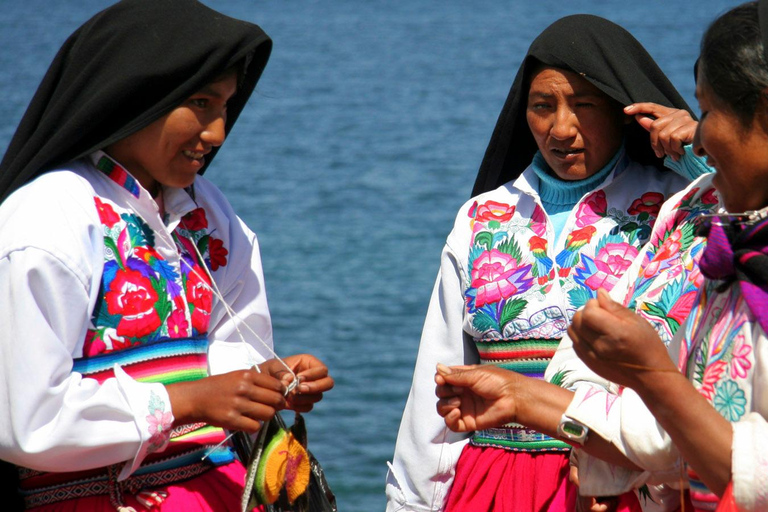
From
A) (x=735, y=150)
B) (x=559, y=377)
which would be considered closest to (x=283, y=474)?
(x=559, y=377)

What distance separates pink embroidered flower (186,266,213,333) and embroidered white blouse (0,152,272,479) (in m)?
0.30

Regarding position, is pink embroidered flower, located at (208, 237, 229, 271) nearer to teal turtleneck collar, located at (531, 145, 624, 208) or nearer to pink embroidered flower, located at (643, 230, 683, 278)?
teal turtleneck collar, located at (531, 145, 624, 208)

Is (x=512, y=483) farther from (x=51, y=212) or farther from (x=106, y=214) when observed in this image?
(x=51, y=212)

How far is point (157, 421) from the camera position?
263 centimetres

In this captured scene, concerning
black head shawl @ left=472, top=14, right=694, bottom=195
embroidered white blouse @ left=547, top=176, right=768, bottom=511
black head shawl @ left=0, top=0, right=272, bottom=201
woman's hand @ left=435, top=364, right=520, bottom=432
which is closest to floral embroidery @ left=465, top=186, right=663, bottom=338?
black head shawl @ left=472, top=14, right=694, bottom=195

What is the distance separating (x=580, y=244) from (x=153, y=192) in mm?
1226

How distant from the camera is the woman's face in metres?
3.38

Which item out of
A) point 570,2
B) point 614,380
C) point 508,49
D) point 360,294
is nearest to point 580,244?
point 614,380

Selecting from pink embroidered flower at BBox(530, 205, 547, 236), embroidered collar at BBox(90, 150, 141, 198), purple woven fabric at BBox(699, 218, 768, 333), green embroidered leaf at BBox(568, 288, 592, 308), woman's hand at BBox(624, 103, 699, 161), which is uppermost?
purple woven fabric at BBox(699, 218, 768, 333)

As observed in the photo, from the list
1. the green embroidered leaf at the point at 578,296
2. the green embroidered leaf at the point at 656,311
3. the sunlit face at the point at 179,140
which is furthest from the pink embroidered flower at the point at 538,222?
the sunlit face at the point at 179,140

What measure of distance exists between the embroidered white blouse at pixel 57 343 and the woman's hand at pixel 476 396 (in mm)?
650

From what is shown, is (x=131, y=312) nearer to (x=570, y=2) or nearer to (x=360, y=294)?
(x=360, y=294)

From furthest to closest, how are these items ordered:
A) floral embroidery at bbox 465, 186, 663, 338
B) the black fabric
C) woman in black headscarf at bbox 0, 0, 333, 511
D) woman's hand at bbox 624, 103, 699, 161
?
floral embroidery at bbox 465, 186, 663, 338 < woman's hand at bbox 624, 103, 699, 161 < woman in black headscarf at bbox 0, 0, 333, 511 < the black fabric

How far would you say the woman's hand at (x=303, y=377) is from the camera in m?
2.87
